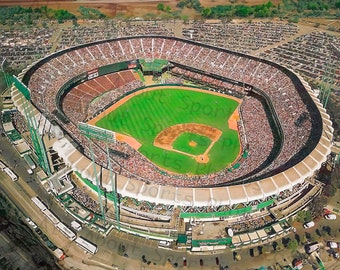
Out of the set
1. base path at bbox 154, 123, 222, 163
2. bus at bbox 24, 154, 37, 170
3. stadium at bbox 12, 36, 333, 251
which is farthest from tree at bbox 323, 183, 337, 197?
bus at bbox 24, 154, 37, 170

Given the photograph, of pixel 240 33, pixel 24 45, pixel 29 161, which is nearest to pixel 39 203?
pixel 29 161

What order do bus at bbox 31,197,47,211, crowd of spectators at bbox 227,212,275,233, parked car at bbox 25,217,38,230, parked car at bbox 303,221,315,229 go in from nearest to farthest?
parked car at bbox 25,217,38,230
crowd of spectators at bbox 227,212,275,233
parked car at bbox 303,221,315,229
bus at bbox 31,197,47,211

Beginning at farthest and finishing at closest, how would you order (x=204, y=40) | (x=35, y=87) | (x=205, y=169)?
(x=204, y=40) < (x=35, y=87) < (x=205, y=169)

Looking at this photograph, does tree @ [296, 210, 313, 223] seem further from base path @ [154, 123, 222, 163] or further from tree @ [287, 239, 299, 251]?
base path @ [154, 123, 222, 163]

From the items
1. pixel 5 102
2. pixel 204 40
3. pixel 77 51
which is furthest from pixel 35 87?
pixel 204 40

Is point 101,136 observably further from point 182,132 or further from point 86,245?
point 182,132

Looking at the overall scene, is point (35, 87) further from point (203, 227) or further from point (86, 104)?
point (203, 227)

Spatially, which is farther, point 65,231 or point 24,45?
point 24,45
